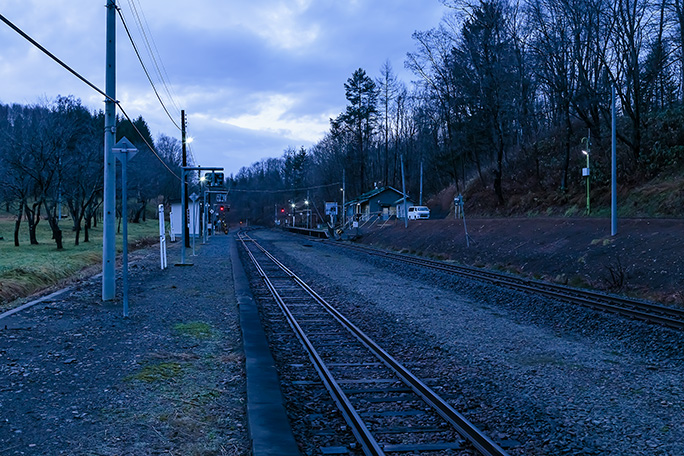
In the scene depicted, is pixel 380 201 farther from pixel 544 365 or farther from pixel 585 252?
pixel 544 365

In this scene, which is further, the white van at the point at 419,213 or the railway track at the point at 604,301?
the white van at the point at 419,213

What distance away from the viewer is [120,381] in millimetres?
6719

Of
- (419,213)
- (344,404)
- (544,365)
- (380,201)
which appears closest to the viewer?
(344,404)

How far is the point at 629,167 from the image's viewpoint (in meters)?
31.2

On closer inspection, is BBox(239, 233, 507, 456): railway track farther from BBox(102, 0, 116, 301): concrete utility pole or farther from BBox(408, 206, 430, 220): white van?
BBox(408, 206, 430, 220): white van

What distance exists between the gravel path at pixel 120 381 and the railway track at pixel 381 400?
119 centimetres

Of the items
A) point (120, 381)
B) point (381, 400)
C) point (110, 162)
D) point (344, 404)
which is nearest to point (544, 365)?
point (381, 400)

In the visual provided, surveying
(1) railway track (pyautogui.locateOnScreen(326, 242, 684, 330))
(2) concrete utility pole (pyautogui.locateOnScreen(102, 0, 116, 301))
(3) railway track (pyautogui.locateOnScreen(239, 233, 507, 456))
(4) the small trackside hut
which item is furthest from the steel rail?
(4) the small trackside hut

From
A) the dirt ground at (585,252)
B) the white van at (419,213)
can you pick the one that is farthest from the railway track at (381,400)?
the white van at (419,213)

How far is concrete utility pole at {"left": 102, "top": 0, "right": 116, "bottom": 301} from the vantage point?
12609mm

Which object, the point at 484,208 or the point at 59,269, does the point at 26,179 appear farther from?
the point at 484,208

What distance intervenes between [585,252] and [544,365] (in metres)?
13.7

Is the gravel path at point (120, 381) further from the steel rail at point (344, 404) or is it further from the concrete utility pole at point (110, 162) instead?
the steel rail at point (344, 404)

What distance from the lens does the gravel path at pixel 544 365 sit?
220 inches
